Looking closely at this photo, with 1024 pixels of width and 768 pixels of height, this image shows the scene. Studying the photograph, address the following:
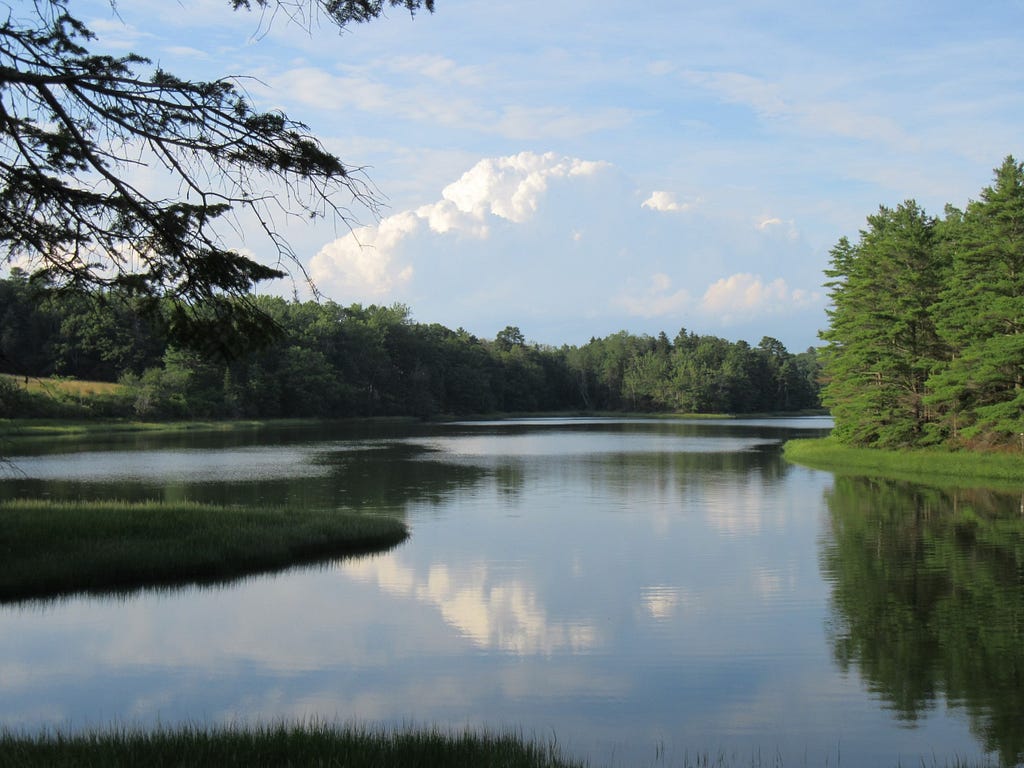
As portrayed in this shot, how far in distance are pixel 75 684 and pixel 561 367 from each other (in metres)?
167

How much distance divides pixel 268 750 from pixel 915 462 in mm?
41947

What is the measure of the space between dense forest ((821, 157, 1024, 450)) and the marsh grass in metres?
35.9

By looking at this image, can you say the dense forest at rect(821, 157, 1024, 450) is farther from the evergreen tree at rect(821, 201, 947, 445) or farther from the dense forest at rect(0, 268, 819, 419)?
the dense forest at rect(0, 268, 819, 419)

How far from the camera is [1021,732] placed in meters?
10.8

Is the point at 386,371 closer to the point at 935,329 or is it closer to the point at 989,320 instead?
the point at 935,329

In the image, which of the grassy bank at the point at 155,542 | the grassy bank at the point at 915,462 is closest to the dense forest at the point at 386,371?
the grassy bank at the point at 155,542

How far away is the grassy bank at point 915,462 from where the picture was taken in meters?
39.8

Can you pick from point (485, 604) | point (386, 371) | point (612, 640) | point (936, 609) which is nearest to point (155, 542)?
point (485, 604)

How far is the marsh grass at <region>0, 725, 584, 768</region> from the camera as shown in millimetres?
8023

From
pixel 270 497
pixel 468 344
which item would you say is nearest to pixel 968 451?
pixel 270 497

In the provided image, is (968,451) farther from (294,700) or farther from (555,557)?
(294,700)

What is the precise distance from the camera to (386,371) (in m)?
134

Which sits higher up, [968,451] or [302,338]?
[302,338]

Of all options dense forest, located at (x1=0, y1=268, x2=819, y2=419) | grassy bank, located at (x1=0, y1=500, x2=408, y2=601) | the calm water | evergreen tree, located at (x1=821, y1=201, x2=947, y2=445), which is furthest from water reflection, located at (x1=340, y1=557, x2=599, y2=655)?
evergreen tree, located at (x1=821, y1=201, x2=947, y2=445)
